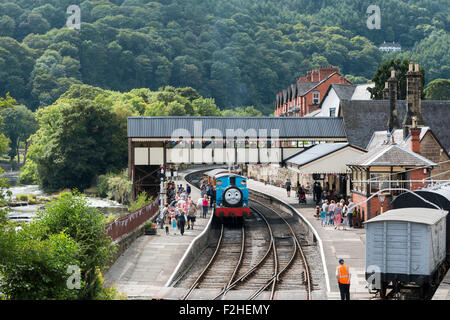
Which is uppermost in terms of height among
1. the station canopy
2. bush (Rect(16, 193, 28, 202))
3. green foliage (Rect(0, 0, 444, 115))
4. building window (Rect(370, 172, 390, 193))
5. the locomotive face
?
green foliage (Rect(0, 0, 444, 115))

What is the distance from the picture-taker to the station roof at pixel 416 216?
17.4m

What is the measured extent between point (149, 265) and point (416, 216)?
398 inches

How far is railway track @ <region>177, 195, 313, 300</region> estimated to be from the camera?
20.7 m

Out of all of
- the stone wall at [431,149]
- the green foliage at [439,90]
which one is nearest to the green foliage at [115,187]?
the stone wall at [431,149]

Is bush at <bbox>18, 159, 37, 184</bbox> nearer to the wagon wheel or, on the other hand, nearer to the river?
the river

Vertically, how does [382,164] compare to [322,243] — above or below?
above

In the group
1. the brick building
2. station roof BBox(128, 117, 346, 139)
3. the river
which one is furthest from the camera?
the river

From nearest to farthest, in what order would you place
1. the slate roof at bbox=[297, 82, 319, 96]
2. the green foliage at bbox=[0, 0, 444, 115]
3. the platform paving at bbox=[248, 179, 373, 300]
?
the platform paving at bbox=[248, 179, 373, 300] < the slate roof at bbox=[297, 82, 319, 96] < the green foliage at bbox=[0, 0, 444, 115]

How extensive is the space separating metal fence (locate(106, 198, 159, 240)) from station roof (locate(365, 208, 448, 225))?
10.1 m

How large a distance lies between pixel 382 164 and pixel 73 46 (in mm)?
127340

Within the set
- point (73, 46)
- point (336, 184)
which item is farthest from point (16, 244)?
point (73, 46)

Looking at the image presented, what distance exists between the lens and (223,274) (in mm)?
23188

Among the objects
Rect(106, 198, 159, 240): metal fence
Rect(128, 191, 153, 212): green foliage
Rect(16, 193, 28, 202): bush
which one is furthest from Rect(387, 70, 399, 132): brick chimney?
Rect(16, 193, 28, 202): bush
